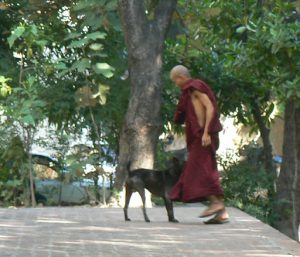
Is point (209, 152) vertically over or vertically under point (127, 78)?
under

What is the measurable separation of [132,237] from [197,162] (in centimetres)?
157

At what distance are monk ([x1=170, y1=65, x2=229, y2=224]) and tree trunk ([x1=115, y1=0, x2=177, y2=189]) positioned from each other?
2974 millimetres

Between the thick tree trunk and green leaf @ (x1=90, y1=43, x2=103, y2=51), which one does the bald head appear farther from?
the thick tree trunk

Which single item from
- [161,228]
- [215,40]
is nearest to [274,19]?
[161,228]

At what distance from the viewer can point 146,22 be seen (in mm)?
14492

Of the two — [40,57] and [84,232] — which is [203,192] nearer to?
[84,232]

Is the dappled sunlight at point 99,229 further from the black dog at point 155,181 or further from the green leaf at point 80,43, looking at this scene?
the green leaf at point 80,43

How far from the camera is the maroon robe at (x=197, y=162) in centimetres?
1122

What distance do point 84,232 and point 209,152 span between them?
182 centimetres

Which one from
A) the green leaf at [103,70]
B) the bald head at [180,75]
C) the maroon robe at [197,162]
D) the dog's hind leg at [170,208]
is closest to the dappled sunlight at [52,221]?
the dog's hind leg at [170,208]

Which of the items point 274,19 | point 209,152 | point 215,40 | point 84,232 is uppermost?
point 215,40

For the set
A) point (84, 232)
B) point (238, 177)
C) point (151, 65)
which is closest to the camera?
point (84, 232)

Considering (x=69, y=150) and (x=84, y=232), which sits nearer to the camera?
(x=84, y=232)

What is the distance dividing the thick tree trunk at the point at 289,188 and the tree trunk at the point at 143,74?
2259mm
